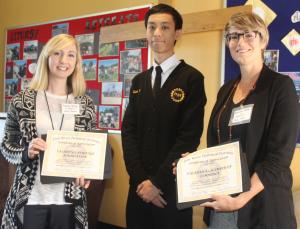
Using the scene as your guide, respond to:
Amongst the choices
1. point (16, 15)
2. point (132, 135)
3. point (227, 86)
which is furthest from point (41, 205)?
point (16, 15)

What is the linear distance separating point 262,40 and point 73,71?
105 centimetres

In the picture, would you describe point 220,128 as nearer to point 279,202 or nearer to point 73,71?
point 279,202

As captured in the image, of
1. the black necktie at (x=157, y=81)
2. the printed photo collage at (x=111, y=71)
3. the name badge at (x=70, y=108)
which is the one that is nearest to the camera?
→ the name badge at (x=70, y=108)

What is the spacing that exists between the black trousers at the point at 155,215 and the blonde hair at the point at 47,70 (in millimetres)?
664

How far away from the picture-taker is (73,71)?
204cm

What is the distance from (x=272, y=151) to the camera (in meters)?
1.40

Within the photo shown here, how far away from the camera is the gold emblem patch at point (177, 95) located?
1941 millimetres

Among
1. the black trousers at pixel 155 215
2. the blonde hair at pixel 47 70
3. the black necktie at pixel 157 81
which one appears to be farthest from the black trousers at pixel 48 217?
the black necktie at pixel 157 81

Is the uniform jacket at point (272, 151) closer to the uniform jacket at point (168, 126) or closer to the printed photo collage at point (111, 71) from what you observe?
the uniform jacket at point (168, 126)

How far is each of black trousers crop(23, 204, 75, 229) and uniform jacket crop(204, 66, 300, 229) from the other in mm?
870

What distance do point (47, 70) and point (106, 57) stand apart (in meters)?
1.71

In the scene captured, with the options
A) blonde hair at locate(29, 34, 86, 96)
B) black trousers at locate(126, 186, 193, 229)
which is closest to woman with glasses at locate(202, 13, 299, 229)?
black trousers at locate(126, 186, 193, 229)

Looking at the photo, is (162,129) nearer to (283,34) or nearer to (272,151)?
(272,151)

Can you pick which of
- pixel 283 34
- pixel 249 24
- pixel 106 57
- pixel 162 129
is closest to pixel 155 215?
pixel 162 129
